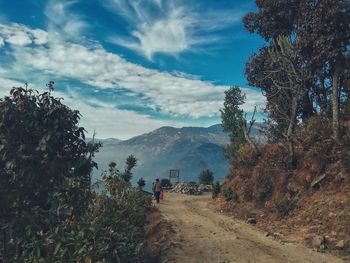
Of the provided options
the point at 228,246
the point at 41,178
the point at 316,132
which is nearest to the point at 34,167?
the point at 41,178

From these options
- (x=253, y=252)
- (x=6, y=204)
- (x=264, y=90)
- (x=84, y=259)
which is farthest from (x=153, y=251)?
(x=264, y=90)

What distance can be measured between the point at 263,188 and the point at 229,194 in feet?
13.3

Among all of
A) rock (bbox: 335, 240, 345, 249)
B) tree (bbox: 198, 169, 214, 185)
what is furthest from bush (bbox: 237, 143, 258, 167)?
tree (bbox: 198, 169, 214, 185)

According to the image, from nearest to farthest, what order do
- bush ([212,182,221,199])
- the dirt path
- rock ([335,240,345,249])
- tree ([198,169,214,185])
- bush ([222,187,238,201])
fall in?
the dirt path, rock ([335,240,345,249]), bush ([222,187,238,201]), bush ([212,182,221,199]), tree ([198,169,214,185])

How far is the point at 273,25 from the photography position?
99.1 feet

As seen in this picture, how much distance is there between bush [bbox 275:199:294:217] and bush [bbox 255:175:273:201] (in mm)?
2268

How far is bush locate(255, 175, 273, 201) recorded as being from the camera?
22.3 meters

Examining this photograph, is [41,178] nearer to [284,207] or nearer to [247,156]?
[284,207]

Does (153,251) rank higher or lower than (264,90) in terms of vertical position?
lower

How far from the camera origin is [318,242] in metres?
14.8

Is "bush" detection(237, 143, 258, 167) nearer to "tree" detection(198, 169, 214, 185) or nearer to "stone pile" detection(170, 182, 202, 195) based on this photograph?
"stone pile" detection(170, 182, 202, 195)

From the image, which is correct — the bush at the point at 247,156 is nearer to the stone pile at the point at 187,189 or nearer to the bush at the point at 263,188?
the bush at the point at 263,188

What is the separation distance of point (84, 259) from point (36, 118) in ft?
12.0

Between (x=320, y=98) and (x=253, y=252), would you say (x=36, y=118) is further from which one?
(x=320, y=98)
